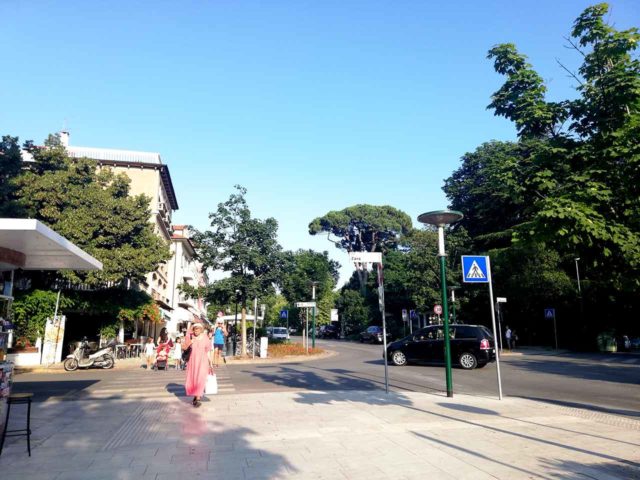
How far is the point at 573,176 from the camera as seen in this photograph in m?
7.54

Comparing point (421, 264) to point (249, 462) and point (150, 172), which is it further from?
point (249, 462)

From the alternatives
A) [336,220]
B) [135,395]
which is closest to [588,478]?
[135,395]

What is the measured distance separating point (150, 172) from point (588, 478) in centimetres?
3549

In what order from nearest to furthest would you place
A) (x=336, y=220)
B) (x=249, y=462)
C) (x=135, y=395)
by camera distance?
(x=249, y=462), (x=135, y=395), (x=336, y=220)

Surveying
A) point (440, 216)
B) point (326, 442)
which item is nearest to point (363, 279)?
point (440, 216)

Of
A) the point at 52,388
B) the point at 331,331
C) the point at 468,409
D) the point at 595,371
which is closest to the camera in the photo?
the point at 468,409

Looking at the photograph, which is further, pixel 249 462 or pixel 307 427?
pixel 307 427

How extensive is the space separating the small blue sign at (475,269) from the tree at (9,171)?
1979 centimetres

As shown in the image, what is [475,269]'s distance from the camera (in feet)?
35.8

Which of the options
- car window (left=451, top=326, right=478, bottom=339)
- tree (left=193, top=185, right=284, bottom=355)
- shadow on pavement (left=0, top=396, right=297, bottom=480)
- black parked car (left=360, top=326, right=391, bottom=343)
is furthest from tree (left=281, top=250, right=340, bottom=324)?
shadow on pavement (left=0, top=396, right=297, bottom=480)

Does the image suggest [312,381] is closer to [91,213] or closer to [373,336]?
[91,213]

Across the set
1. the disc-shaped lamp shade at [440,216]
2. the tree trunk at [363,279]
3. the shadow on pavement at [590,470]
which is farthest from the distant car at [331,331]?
the shadow on pavement at [590,470]

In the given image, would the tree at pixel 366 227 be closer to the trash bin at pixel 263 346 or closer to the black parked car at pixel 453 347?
the trash bin at pixel 263 346

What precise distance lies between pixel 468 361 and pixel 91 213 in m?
18.8
